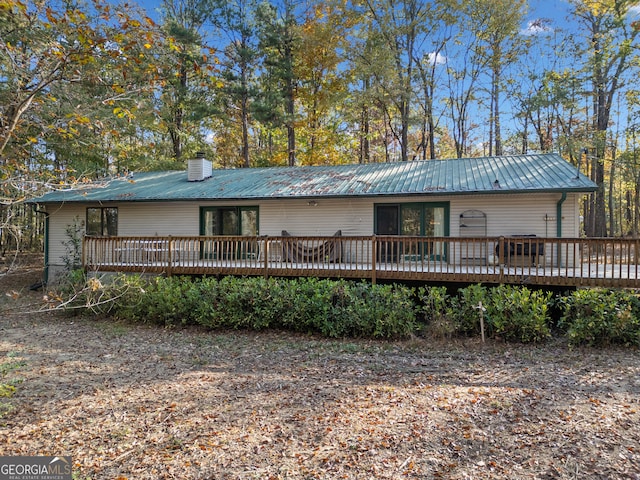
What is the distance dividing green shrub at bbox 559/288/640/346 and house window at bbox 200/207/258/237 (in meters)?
8.65

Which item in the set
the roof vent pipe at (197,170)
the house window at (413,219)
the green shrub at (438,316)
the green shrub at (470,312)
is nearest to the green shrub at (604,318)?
the green shrub at (470,312)

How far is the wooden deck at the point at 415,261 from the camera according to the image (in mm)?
7141

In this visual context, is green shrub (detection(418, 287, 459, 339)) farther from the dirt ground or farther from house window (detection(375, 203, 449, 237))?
house window (detection(375, 203, 449, 237))

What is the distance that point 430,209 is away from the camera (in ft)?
34.1

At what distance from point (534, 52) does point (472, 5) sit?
13.9ft

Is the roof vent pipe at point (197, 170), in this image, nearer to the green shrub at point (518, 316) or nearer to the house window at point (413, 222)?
the house window at point (413, 222)

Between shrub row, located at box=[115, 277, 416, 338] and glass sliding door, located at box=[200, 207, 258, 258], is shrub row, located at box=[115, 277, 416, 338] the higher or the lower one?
the lower one

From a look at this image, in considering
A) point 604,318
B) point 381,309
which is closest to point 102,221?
point 381,309

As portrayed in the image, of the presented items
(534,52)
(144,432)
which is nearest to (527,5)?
(534,52)

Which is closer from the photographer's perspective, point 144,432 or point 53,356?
point 144,432

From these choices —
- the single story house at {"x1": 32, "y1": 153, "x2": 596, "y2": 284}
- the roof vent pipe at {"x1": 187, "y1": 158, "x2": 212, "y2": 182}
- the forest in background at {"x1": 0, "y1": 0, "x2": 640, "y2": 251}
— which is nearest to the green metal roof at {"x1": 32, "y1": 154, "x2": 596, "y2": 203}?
the single story house at {"x1": 32, "y1": 153, "x2": 596, "y2": 284}

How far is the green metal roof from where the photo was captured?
9.42m

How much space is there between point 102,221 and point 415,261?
1072 centimetres

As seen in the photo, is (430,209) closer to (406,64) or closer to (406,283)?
(406,283)
